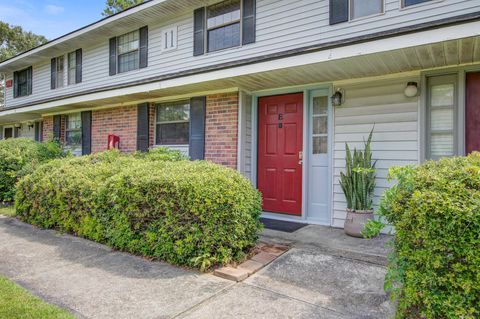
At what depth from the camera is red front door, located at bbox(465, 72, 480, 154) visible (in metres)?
4.21

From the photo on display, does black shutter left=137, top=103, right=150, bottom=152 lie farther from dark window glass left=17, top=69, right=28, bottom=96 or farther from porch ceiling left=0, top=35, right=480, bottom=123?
dark window glass left=17, top=69, right=28, bottom=96

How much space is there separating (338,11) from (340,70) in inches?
54.5

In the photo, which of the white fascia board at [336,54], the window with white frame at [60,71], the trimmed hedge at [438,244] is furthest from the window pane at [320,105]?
the window with white frame at [60,71]

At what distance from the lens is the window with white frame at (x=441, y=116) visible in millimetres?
4359

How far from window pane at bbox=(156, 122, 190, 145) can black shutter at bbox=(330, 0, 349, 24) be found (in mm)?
3699

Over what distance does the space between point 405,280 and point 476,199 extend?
2.30 ft

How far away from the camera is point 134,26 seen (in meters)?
8.45

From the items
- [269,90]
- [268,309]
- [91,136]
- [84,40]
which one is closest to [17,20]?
[84,40]

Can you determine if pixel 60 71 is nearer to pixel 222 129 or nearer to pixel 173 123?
pixel 173 123

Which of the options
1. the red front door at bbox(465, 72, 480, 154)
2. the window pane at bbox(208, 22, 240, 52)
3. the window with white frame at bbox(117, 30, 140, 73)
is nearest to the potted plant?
the red front door at bbox(465, 72, 480, 154)

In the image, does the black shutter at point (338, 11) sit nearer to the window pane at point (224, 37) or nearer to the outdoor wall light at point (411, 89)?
the outdoor wall light at point (411, 89)

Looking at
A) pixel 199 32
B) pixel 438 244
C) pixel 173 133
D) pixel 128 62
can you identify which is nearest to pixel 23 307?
pixel 438 244

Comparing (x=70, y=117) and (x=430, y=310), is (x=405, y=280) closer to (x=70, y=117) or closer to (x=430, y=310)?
(x=430, y=310)

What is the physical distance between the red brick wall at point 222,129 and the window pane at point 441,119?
333 centimetres
